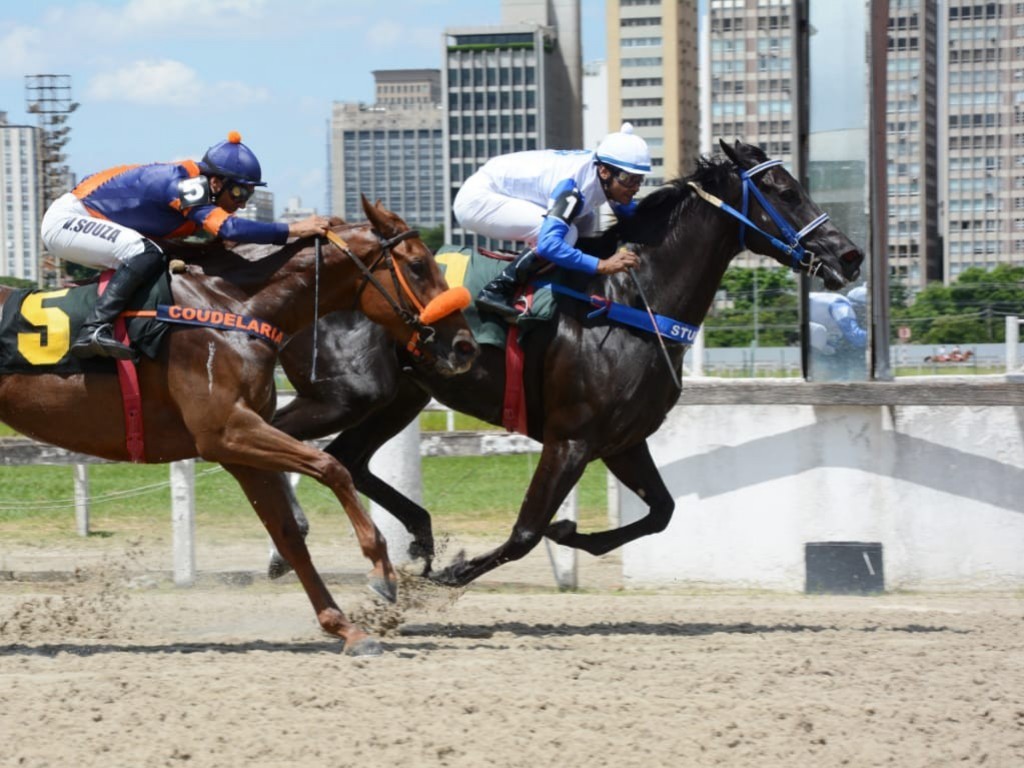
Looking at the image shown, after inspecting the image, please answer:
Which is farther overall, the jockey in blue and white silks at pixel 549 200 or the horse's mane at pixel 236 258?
the jockey in blue and white silks at pixel 549 200

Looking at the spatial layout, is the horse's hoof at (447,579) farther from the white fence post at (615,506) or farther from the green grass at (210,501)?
the green grass at (210,501)

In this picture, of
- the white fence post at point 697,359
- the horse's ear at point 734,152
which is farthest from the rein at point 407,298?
the white fence post at point 697,359

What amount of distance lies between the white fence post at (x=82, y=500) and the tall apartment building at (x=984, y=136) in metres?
6.28

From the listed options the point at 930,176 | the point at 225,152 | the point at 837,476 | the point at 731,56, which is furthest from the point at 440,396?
the point at 731,56

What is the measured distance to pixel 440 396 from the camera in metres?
7.30

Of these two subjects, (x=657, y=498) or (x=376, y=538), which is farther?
(x=657, y=498)

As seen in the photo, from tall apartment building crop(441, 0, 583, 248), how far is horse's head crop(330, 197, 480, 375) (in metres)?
147

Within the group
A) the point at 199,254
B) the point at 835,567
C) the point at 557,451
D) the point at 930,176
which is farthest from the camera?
the point at 930,176

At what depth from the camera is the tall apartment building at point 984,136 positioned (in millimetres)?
10242

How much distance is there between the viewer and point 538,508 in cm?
683

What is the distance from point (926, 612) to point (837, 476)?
1.18 meters

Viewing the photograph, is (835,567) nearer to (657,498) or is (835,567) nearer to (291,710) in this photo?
(657,498)

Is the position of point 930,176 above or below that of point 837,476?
above

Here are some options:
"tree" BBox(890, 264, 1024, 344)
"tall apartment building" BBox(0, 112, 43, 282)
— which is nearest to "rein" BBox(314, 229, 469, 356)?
"tree" BBox(890, 264, 1024, 344)
